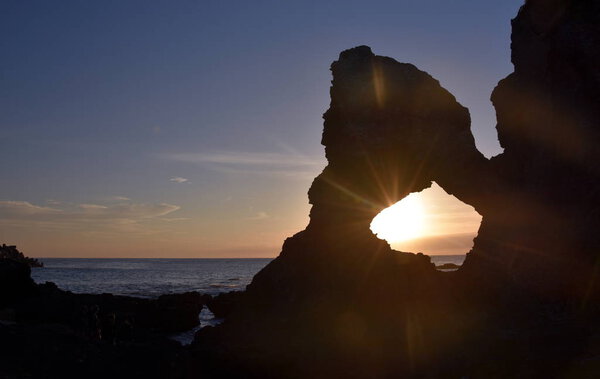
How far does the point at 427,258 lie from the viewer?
29.8 meters

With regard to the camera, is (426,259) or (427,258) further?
(427,258)

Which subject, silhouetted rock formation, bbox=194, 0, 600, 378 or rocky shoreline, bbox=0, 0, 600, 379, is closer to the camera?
rocky shoreline, bbox=0, 0, 600, 379

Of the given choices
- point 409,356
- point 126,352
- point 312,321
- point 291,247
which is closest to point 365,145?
point 291,247

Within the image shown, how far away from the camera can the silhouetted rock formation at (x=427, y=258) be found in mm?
21000

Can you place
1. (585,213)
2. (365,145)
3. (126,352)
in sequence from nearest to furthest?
(126,352), (585,213), (365,145)

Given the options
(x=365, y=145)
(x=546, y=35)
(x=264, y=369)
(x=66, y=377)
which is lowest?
(x=264, y=369)

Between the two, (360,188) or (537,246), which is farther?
(360,188)

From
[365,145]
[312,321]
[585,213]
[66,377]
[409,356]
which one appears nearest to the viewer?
[66,377]

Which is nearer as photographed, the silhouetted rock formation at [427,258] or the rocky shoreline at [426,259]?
the rocky shoreline at [426,259]

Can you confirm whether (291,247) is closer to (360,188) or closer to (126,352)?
(360,188)

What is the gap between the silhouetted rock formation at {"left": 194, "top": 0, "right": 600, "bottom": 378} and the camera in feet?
68.9

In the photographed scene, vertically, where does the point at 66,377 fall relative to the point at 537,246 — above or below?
below

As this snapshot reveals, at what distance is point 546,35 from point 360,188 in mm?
12082

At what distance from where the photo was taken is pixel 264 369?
68.7 feet
